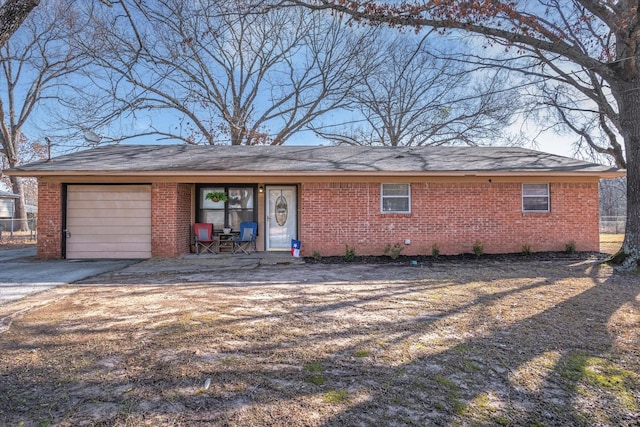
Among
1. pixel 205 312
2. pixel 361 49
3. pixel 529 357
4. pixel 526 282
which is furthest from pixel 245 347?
pixel 361 49

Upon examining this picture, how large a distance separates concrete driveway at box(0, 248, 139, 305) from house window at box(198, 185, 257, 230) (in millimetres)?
2412

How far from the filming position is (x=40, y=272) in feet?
24.5

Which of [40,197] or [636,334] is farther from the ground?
[40,197]

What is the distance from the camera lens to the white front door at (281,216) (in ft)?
35.0

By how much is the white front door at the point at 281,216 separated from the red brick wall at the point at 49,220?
218 inches

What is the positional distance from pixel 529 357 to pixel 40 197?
1123 centimetres

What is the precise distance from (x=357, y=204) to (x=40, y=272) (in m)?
7.46

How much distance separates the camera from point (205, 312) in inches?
176

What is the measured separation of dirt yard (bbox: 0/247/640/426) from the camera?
2.29 m

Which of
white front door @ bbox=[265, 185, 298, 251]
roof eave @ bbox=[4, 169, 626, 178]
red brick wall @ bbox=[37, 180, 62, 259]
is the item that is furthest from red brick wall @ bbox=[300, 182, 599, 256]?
red brick wall @ bbox=[37, 180, 62, 259]

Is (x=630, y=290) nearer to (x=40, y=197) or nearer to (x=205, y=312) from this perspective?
(x=205, y=312)

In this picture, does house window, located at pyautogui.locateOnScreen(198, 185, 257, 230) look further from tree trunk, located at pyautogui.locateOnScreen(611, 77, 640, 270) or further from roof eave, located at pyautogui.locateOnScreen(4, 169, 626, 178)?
tree trunk, located at pyautogui.locateOnScreen(611, 77, 640, 270)

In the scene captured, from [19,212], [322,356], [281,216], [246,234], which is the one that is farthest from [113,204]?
[19,212]

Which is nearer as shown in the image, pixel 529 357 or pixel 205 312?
pixel 529 357
